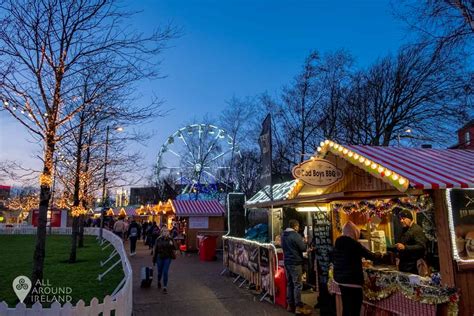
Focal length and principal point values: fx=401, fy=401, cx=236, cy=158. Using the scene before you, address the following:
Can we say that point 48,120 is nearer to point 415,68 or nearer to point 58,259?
point 58,259

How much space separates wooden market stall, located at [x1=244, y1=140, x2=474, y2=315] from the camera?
17.8 feet

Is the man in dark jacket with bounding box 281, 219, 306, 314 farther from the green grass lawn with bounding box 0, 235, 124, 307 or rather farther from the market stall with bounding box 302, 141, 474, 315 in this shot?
the green grass lawn with bounding box 0, 235, 124, 307

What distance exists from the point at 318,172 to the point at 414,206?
177cm

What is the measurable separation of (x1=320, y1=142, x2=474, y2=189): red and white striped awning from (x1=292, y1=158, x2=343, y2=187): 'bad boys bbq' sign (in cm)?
35

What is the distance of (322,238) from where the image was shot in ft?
30.6

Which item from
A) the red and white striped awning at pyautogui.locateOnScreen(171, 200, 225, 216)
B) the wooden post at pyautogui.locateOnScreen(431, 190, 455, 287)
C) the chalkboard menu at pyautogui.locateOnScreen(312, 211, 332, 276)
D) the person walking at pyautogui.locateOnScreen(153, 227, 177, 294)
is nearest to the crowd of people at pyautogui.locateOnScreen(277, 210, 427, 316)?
the chalkboard menu at pyautogui.locateOnScreen(312, 211, 332, 276)

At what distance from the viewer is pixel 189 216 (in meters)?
22.9

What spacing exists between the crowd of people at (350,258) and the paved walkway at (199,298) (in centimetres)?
78

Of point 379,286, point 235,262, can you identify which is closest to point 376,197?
point 379,286

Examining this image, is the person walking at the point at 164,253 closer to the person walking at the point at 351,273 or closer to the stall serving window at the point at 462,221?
the person walking at the point at 351,273

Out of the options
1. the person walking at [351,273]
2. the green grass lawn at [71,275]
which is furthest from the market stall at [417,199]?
the green grass lawn at [71,275]

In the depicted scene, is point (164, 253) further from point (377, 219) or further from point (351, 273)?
point (351, 273)

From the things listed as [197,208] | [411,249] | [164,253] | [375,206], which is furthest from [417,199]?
[197,208]

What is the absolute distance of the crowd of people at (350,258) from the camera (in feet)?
19.2
